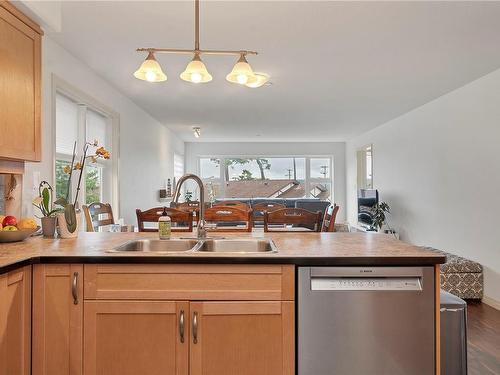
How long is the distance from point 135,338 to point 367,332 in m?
0.98

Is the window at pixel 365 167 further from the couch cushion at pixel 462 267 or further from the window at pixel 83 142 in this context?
the window at pixel 83 142

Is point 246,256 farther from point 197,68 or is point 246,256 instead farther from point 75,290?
point 197,68

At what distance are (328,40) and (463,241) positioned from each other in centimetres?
294

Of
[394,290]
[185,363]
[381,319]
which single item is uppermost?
[394,290]

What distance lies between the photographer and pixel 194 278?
1.61 m

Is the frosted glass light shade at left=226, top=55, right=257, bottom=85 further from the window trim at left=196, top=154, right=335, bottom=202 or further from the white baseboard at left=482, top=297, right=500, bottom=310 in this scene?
the window trim at left=196, top=154, right=335, bottom=202

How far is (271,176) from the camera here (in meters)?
9.88

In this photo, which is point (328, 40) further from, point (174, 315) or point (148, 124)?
point (148, 124)

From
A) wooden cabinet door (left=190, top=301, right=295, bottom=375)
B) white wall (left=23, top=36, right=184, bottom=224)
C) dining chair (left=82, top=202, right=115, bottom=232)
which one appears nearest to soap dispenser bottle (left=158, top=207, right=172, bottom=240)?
wooden cabinet door (left=190, top=301, right=295, bottom=375)

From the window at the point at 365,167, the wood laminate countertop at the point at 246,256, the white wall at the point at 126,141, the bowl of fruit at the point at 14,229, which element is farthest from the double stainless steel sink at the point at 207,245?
the window at the point at 365,167

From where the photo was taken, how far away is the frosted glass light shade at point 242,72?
203 centimetres

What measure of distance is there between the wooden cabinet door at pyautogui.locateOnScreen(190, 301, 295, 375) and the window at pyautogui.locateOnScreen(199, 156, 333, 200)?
824 cm

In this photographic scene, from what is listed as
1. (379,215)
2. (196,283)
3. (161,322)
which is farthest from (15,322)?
(379,215)

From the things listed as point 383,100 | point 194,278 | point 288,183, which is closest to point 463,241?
point 383,100
